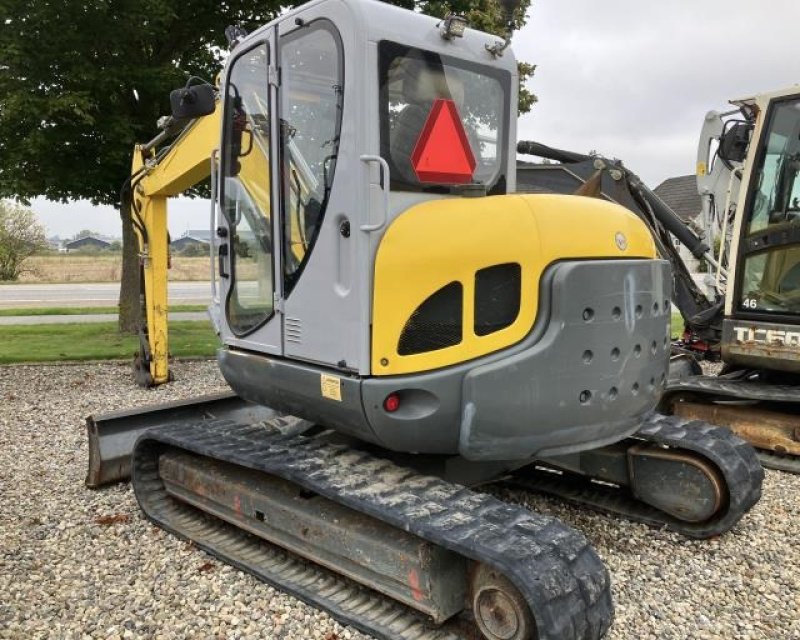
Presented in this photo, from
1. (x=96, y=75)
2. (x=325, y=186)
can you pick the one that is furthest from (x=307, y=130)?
(x=96, y=75)

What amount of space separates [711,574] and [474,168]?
2.38 m

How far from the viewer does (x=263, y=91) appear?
3668mm

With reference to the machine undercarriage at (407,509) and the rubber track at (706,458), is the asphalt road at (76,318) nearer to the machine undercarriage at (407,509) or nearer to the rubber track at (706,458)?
the machine undercarriage at (407,509)

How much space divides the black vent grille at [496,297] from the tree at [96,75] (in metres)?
6.11

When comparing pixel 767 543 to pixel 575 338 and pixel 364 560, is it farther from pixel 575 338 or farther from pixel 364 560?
pixel 364 560

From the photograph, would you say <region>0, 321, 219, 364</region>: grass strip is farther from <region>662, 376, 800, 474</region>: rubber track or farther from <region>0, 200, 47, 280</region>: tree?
<region>0, 200, 47, 280</region>: tree

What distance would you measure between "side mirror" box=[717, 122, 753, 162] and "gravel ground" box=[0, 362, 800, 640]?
2954 mm

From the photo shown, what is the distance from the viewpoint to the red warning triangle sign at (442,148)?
3158 millimetres

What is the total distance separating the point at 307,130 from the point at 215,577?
7.33 ft

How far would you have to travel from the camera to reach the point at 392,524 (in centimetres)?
288

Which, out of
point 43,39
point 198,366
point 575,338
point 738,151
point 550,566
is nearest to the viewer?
point 550,566

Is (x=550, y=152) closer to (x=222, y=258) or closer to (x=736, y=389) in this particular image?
(x=736, y=389)

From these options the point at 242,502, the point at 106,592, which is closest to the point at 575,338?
the point at 242,502

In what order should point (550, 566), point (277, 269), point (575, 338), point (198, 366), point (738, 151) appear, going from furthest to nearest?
point (198, 366) → point (738, 151) → point (277, 269) → point (575, 338) → point (550, 566)
